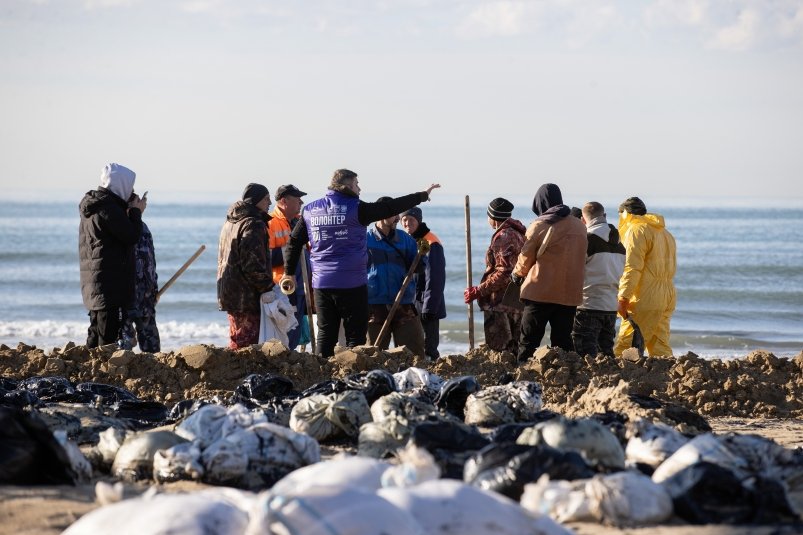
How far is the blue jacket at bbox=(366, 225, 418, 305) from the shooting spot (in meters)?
10.8

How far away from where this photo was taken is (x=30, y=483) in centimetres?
543

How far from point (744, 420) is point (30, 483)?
4.98 m

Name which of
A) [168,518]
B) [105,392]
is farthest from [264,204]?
[168,518]

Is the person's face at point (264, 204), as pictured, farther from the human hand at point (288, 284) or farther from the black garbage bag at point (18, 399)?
the black garbage bag at point (18, 399)

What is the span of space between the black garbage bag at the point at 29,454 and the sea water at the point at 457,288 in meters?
11.4

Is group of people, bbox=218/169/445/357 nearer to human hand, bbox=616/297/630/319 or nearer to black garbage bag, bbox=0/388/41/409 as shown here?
human hand, bbox=616/297/630/319

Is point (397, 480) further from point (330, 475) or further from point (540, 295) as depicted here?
point (540, 295)

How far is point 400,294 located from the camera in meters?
10.6

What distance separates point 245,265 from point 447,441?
463cm

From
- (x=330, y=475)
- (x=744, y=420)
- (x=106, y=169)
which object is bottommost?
(x=744, y=420)

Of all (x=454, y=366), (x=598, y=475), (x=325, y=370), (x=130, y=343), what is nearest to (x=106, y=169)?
(x=130, y=343)

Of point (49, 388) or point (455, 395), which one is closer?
point (455, 395)

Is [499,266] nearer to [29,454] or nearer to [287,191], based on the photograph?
[287,191]

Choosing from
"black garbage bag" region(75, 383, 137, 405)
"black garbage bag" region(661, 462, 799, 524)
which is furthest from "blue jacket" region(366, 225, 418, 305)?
"black garbage bag" region(661, 462, 799, 524)
